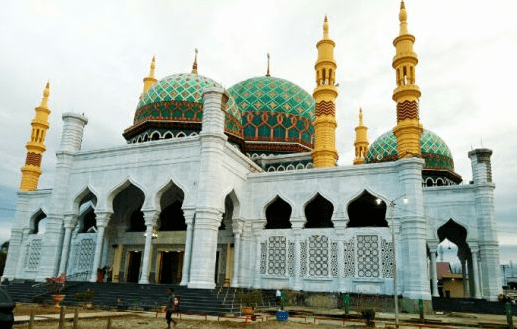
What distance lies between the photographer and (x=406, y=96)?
22984 mm

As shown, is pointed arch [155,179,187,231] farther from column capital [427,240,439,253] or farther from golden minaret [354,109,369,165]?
golden minaret [354,109,369,165]

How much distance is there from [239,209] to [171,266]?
5337mm

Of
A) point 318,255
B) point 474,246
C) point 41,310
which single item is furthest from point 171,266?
point 474,246

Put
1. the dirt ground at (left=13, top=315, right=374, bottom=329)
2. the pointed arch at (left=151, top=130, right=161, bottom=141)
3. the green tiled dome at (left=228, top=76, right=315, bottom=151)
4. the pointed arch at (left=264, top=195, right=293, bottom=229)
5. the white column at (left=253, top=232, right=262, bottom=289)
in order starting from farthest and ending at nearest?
1. the green tiled dome at (left=228, top=76, right=315, bottom=151)
2. the pointed arch at (left=151, top=130, right=161, bottom=141)
3. the pointed arch at (left=264, top=195, right=293, bottom=229)
4. the white column at (left=253, top=232, right=262, bottom=289)
5. the dirt ground at (left=13, top=315, right=374, bottom=329)

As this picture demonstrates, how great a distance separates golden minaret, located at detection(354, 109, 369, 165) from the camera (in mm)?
36334

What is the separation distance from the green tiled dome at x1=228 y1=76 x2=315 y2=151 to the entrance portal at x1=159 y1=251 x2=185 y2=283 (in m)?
11.9

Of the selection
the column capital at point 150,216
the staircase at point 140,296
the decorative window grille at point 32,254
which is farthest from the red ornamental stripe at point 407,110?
the decorative window grille at point 32,254

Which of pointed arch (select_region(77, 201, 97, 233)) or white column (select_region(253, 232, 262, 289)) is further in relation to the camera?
pointed arch (select_region(77, 201, 97, 233))

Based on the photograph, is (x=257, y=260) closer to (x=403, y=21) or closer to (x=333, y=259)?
(x=333, y=259)

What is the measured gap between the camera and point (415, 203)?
58.2 ft

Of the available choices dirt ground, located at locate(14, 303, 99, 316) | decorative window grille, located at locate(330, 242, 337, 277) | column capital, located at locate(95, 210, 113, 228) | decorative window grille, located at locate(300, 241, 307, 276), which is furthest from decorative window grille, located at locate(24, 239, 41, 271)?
decorative window grille, located at locate(330, 242, 337, 277)

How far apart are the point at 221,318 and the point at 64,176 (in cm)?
1278

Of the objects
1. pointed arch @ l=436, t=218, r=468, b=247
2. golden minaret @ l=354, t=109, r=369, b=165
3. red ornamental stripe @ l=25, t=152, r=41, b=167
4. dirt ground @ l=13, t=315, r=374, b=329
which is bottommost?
dirt ground @ l=13, t=315, r=374, b=329

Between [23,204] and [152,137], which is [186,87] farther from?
[23,204]
